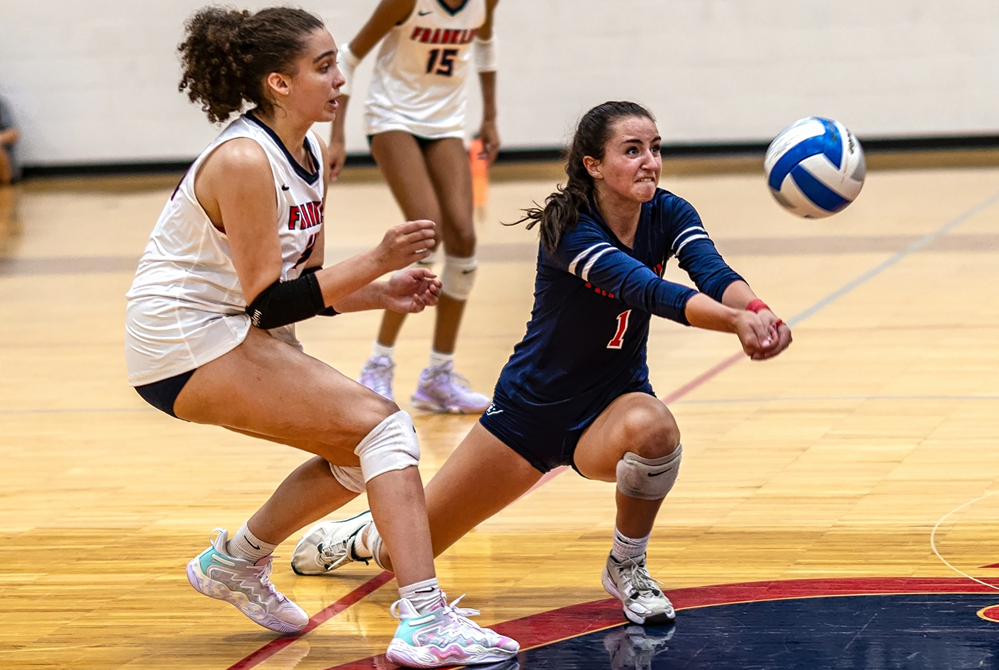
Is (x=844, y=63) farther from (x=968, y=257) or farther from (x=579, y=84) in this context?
(x=968, y=257)

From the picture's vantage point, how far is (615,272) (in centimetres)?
297

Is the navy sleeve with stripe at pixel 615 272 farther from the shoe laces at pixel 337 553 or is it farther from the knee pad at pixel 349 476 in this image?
the shoe laces at pixel 337 553

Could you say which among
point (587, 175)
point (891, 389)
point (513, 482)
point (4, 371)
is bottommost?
point (4, 371)

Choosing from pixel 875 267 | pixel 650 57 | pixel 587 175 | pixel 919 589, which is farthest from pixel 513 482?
pixel 650 57

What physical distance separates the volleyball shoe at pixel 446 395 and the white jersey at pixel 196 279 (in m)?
2.38

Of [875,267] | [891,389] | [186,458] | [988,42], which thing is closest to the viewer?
[186,458]

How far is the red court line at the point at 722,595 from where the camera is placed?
308 centimetres

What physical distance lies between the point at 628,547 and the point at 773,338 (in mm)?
671

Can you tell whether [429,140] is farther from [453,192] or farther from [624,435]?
[624,435]

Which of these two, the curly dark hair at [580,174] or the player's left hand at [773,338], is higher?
the curly dark hair at [580,174]

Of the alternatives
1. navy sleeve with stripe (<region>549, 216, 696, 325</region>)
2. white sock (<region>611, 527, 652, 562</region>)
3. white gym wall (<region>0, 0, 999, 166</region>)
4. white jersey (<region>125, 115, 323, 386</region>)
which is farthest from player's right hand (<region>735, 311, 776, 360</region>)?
white gym wall (<region>0, 0, 999, 166</region>)

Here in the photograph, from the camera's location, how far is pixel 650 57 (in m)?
13.7

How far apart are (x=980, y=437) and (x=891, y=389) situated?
30.1 inches

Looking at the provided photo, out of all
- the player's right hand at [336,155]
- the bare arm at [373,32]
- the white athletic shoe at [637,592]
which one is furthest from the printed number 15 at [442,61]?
the white athletic shoe at [637,592]
